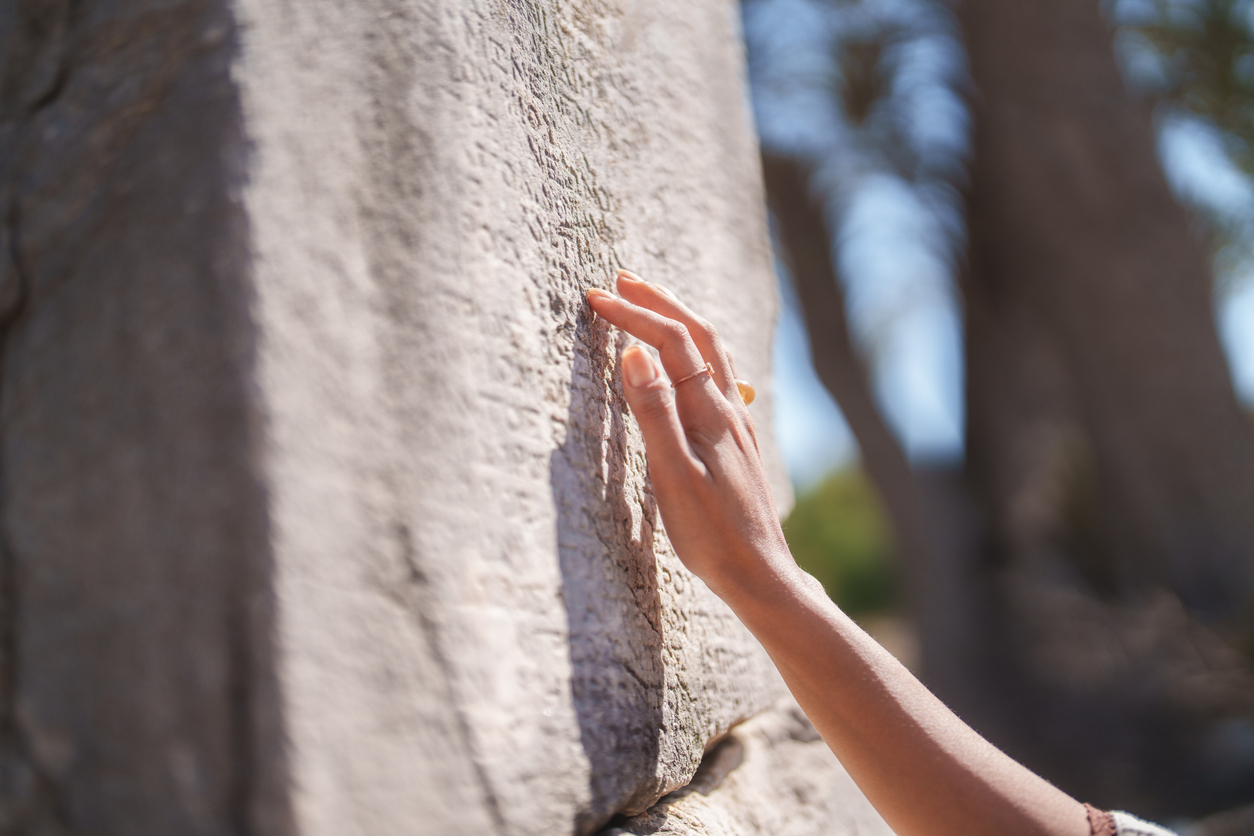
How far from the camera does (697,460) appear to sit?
22.1 inches

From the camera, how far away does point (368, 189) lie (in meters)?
0.46

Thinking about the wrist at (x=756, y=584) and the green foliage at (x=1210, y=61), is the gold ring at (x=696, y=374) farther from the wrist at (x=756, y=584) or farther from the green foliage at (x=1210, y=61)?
the green foliage at (x=1210, y=61)

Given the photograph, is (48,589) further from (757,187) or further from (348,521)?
(757,187)

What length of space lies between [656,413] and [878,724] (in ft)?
0.89

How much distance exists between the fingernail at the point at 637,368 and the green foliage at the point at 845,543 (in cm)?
793

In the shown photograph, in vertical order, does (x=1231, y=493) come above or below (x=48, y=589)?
above

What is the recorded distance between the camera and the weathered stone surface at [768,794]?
627 mm

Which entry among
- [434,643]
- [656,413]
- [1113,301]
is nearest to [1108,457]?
[1113,301]

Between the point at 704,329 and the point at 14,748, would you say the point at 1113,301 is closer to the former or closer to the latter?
the point at 704,329

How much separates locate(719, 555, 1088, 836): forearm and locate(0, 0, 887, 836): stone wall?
0.32ft

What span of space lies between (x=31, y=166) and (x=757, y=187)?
0.75 metres

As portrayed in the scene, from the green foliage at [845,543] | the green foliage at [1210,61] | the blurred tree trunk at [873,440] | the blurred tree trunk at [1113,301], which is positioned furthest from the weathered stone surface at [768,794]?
the green foliage at [845,543]

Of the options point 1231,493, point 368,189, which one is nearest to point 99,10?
point 368,189

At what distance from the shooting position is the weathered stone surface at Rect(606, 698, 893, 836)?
2.06 ft
